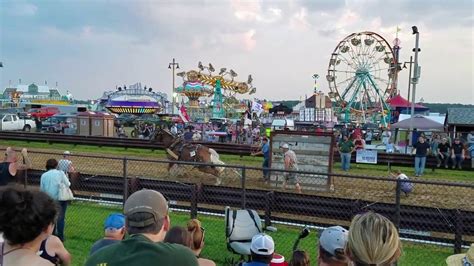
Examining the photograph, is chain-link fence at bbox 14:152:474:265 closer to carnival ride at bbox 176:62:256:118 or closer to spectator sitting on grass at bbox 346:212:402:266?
spectator sitting on grass at bbox 346:212:402:266

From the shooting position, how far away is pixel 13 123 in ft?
136

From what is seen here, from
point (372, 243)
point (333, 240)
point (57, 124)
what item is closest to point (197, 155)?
point (333, 240)

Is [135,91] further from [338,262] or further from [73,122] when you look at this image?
[338,262]

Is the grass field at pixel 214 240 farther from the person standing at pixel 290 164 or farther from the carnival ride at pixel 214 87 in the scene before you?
the carnival ride at pixel 214 87

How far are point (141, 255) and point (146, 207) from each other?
14.0 inches

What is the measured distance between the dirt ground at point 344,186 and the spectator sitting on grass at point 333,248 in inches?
350

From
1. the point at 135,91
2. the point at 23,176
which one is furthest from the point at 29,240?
the point at 135,91

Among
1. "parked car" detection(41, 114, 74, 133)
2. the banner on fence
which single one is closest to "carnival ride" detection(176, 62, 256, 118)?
"parked car" detection(41, 114, 74, 133)

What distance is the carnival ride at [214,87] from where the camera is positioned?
6131 centimetres

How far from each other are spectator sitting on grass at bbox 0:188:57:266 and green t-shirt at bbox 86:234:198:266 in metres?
0.57

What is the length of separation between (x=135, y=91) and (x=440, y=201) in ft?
203

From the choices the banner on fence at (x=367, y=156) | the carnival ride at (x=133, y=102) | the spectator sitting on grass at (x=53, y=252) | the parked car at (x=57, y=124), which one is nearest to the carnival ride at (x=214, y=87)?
the carnival ride at (x=133, y=102)

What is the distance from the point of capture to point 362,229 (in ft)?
7.41

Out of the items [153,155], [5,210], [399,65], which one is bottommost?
[153,155]
